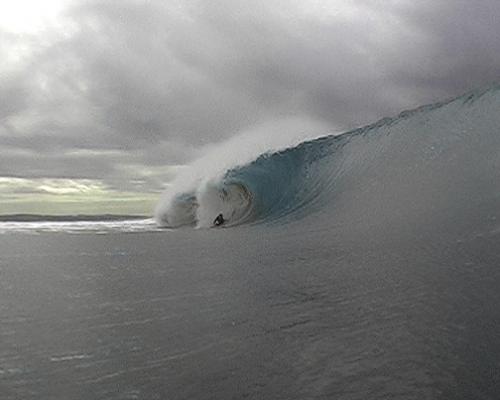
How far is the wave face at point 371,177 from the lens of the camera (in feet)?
41.0

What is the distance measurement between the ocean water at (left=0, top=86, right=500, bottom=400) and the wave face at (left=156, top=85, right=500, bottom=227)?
0.08 m

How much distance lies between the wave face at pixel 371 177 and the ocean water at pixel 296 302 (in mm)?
84

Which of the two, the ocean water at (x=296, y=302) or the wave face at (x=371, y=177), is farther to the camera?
the wave face at (x=371, y=177)

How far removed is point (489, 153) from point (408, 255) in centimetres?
617

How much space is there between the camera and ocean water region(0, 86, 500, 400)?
3840 mm

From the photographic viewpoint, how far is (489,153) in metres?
13.3

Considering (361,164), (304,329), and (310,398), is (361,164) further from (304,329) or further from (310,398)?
(310,398)

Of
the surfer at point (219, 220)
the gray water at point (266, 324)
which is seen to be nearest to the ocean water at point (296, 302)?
the gray water at point (266, 324)

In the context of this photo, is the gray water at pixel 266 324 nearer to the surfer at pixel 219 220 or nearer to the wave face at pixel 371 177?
the wave face at pixel 371 177

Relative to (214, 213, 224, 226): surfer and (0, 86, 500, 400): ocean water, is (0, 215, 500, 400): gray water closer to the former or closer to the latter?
(0, 86, 500, 400): ocean water

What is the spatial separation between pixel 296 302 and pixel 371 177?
978cm

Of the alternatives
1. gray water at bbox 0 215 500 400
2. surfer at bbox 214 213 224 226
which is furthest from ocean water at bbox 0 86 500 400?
surfer at bbox 214 213 224 226

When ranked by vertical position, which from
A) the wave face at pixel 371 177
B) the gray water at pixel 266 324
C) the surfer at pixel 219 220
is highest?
the wave face at pixel 371 177

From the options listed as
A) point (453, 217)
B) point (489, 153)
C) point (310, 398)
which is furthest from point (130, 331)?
point (489, 153)
